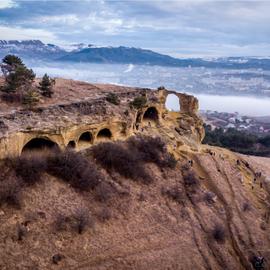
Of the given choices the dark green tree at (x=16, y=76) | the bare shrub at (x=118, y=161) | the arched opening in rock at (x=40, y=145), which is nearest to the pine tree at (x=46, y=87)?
the dark green tree at (x=16, y=76)

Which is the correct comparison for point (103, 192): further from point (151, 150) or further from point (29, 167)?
point (151, 150)

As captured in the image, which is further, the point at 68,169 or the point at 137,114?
the point at 137,114

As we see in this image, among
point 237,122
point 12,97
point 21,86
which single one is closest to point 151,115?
point 21,86

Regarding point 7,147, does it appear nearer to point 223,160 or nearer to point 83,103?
point 83,103

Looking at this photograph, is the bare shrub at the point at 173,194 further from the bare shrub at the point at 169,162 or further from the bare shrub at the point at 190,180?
the bare shrub at the point at 169,162

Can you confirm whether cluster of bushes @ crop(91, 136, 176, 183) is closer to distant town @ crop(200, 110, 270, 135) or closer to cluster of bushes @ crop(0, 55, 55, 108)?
cluster of bushes @ crop(0, 55, 55, 108)

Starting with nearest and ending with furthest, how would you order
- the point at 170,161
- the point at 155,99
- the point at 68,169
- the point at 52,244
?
the point at 52,244 < the point at 68,169 < the point at 170,161 < the point at 155,99

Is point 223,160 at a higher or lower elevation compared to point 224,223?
higher

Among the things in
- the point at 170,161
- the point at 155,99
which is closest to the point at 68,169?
the point at 170,161
